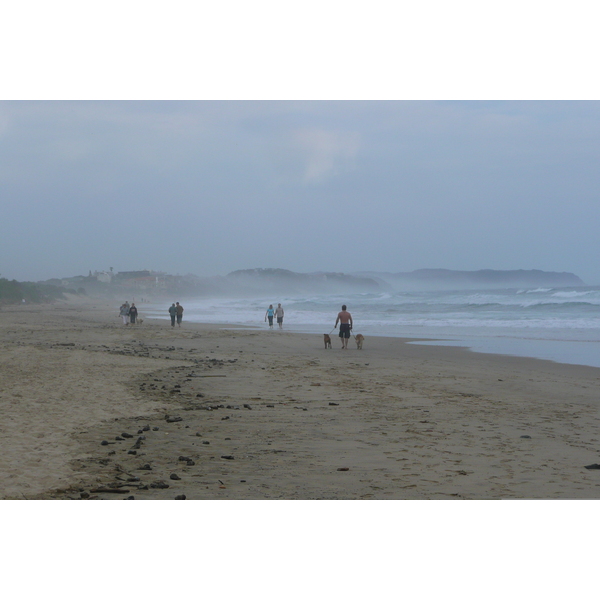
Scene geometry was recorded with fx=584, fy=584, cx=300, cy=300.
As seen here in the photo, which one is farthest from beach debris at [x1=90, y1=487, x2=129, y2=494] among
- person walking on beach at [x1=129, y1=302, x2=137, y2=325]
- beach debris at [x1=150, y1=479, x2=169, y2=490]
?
person walking on beach at [x1=129, y1=302, x2=137, y2=325]

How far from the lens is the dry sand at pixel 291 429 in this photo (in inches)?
207

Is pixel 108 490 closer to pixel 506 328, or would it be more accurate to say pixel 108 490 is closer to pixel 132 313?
pixel 132 313

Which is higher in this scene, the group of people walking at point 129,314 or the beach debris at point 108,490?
the group of people walking at point 129,314

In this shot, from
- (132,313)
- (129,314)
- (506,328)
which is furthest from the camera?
(129,314)

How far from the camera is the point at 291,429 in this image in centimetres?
755

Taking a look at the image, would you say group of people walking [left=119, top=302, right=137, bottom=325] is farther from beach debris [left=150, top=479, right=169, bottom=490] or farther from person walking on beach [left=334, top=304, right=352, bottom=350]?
beach debris [left=150, top=479, right=169, bottom=490]

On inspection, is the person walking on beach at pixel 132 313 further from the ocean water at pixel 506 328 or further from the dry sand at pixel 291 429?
the dry sand at pixel 291 429

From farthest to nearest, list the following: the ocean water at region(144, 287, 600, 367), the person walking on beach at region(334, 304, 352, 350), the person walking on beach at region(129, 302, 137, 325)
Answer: the person walking on beach at region(129, 302, 137, 325) < the ocean water at region(144, 287, 600, 367) < the person walking on beach at region(334, 304, 352, 350)

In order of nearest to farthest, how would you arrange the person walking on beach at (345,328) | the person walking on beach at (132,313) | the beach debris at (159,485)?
the beach debris at (159,485) → the person walking on beach at (345,328) → the person walking on beach at (132,313)

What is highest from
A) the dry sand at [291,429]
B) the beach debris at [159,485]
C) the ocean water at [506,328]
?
the ocean water at [506,328]

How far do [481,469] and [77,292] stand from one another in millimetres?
112314

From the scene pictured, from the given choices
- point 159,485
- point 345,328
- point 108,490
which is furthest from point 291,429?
point 345,328

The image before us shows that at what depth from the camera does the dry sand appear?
17.3ft

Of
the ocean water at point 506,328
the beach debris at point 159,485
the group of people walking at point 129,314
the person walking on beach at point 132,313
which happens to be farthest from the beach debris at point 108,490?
the group of people walking at point 129,314
